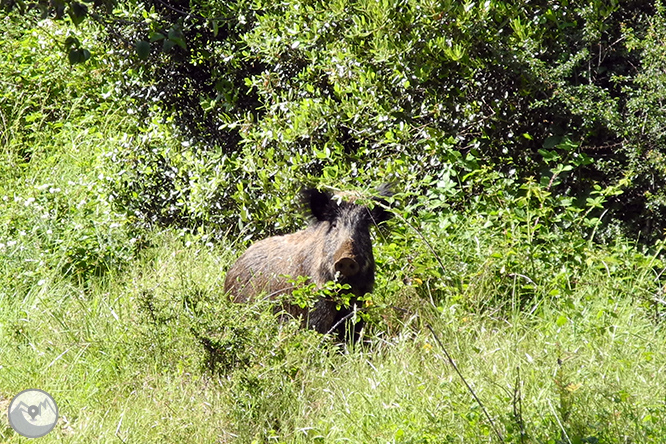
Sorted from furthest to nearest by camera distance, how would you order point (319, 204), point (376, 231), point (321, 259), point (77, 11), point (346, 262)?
1. point (376, 231)
2. point (319, 204)
3. point (321, 259)
4. point (346, 262)
5. point (77, 11)

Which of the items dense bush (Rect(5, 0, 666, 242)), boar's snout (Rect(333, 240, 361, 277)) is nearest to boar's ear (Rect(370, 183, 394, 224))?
dense bush (Rect(5, 0, 666, 242))

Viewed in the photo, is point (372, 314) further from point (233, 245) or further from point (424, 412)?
point (233, 245)

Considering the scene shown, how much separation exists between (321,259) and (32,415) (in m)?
2.40

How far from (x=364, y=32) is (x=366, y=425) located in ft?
12.8

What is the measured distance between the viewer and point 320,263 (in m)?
5.82

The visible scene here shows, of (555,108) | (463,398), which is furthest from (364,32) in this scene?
(463,398)

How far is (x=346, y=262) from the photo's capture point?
17.9ft

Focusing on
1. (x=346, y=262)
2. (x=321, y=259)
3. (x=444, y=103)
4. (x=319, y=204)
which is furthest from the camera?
(x=444, y=103)

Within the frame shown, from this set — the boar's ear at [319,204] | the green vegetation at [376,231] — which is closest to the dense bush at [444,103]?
the green vegetation at [376,231]

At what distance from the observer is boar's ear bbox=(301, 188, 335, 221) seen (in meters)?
6.06

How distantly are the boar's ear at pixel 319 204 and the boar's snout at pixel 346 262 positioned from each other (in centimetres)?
59

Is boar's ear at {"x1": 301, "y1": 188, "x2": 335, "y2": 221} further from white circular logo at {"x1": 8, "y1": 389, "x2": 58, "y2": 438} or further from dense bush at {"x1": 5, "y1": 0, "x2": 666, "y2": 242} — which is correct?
white circular logo at {"x1": 8, "y1": 389, "x2": 58, "y2": 438}

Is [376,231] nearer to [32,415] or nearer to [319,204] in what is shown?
[319,204]

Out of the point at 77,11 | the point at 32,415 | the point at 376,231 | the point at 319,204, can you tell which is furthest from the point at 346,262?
the point at 77,11
